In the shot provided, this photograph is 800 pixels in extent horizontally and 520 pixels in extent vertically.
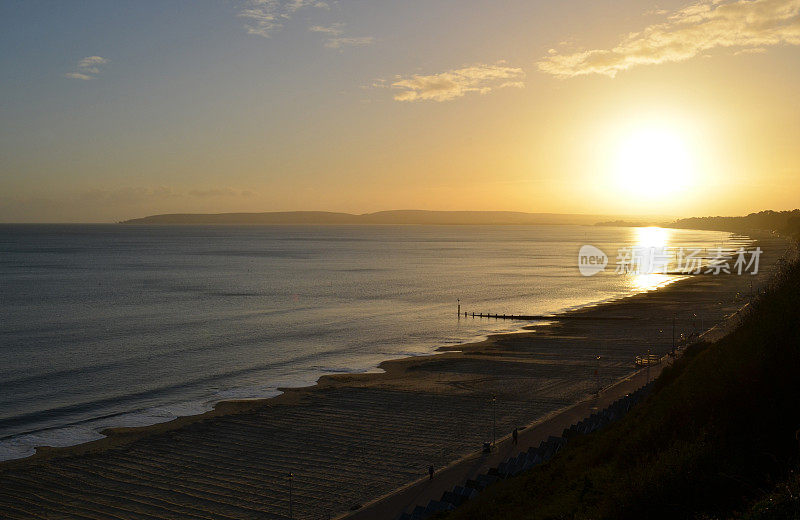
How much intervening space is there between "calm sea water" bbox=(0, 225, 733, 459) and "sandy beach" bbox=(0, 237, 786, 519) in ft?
12.5

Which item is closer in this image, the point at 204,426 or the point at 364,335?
the point at 204,426

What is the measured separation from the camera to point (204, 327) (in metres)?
71.6

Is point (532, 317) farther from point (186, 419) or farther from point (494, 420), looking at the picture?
point (186, 419)

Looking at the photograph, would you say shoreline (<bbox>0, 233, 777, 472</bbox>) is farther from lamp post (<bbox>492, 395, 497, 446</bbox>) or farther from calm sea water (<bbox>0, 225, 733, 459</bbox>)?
lamp post (<bbox>492, 395, 497, 446</bbox>)

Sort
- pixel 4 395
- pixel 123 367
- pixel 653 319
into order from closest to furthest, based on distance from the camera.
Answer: pixel 4 395, pixel 123 367, pixel 653 319

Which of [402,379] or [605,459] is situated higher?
[605,459]

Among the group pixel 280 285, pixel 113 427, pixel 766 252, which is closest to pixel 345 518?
pixel 113 427

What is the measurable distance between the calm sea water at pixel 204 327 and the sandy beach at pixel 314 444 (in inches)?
150

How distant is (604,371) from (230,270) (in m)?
116

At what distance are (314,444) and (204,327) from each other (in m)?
43.0

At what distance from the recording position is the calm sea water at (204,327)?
139 feet

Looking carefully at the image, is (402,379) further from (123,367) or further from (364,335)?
(123,367)

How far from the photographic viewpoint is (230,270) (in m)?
149

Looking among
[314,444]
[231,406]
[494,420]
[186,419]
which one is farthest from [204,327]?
[494,420]
